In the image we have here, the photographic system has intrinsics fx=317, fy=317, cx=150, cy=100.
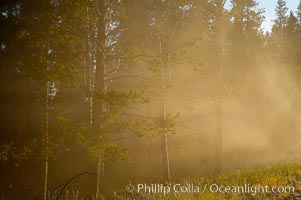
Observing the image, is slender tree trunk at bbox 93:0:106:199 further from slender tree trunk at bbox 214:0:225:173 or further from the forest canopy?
slender tree trunk at bbox 214:0:225:173

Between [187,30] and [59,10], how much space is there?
828 centimetres

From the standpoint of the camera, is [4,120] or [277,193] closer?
[277,193]

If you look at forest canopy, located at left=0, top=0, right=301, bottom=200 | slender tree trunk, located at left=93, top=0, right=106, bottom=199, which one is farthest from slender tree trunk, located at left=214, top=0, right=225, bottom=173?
slender tree trunk, located at left=93, top=0, right=106, bottom=199

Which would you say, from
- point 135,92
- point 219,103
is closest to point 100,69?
point 135,92

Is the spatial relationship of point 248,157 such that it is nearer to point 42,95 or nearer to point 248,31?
point 248,31

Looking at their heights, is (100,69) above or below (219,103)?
above

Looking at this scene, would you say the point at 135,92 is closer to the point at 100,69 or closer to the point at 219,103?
the point at 100,69

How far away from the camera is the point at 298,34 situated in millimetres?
33344

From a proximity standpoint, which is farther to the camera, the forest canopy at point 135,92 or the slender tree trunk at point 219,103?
the slender tree trunk at point 219,103

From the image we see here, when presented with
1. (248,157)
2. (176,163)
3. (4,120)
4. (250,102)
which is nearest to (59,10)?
(4,120)

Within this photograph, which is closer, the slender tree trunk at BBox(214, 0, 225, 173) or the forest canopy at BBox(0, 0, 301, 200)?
the forest canopy at BBox(0, 0, 301, 200)

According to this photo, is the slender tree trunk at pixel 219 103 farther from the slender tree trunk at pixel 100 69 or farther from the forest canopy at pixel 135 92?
the slender tree trunk at pixel 100 69

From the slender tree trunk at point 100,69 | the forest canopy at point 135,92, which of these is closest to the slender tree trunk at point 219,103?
the forest canopy at point 135,92

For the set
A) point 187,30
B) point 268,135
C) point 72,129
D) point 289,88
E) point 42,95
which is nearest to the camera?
point 72,129
